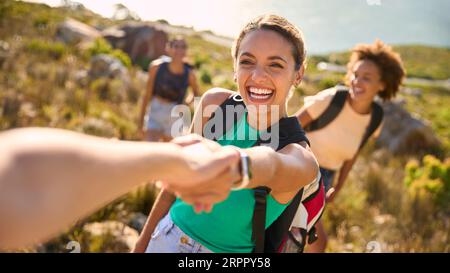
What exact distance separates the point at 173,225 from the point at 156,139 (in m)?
3.95

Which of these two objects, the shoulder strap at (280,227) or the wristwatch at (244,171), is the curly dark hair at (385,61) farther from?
the wristwatch at (244,171)

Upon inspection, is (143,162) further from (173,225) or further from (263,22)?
(263,22)

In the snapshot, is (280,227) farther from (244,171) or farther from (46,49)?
(46,49)

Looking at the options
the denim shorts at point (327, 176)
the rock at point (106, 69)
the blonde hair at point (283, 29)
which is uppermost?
the blonde hair at point (283, 29)

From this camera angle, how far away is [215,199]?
3.54ft

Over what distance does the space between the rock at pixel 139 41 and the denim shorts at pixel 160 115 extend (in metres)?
15.0

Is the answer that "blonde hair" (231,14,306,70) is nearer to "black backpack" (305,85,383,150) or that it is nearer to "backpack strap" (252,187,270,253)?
"backpack strap" (252,187,270,253)

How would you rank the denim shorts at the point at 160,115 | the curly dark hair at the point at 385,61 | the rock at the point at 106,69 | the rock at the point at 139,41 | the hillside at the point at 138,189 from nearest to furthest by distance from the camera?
1. the curly dark hair at the point at 385,61
2. the hillside at the point at 138,189
3. the denim shorts at the point at 160,115
4. the rock at the point at 106,69
5. the rock at the point at 139,41

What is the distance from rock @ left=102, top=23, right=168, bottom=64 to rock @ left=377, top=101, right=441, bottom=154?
13138 millimetres

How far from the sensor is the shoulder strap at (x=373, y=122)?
11.5 feet

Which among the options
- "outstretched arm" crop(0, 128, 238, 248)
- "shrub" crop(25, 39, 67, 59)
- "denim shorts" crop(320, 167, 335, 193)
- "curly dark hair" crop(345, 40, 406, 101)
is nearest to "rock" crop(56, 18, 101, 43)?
"shrub" crop(25, 39, 67, 59)

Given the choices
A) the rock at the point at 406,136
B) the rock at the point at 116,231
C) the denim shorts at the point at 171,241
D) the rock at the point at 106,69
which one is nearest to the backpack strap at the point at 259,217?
the denim shorts at the point at 171,241
